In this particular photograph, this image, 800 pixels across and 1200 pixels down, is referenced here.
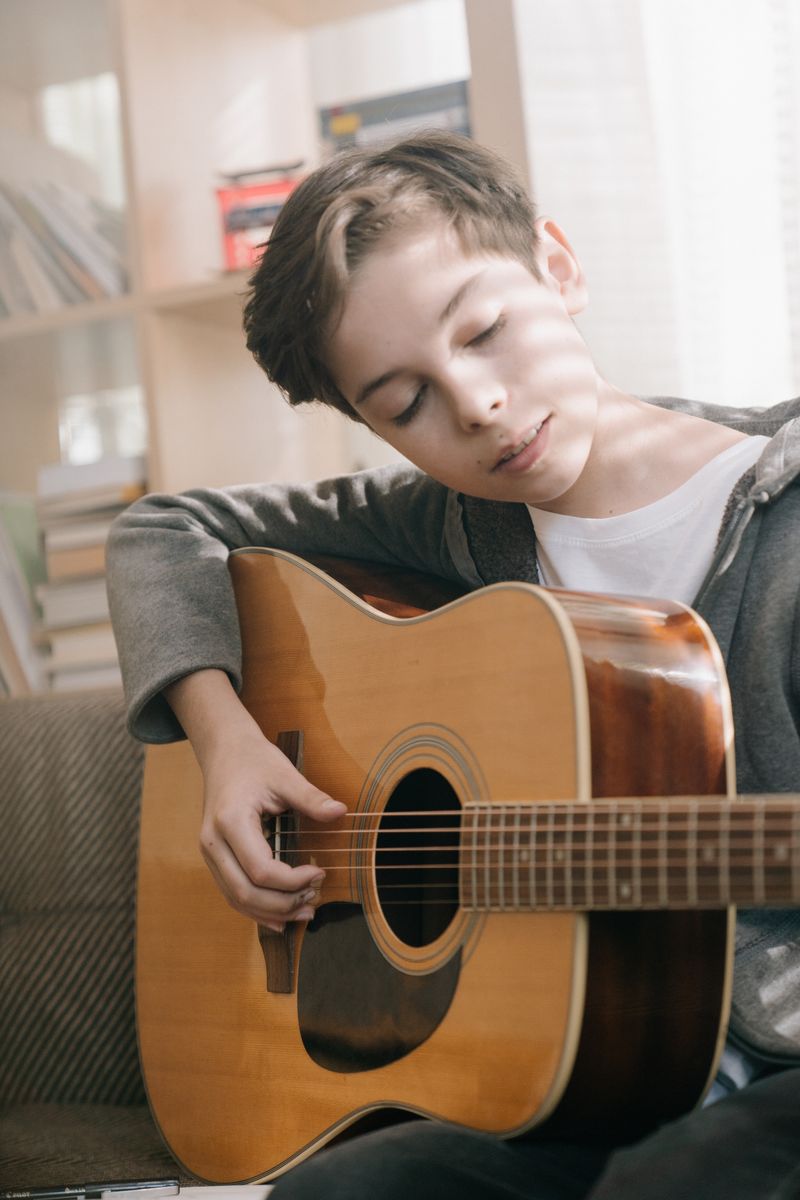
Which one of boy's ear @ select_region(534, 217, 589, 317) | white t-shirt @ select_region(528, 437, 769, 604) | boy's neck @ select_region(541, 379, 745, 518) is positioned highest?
boy's ear @ select_region(534, 217, 589, 317)

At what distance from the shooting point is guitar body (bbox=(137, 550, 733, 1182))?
0.77 m

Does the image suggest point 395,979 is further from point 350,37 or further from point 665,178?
point 350,37

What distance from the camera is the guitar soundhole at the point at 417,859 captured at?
0.90 m

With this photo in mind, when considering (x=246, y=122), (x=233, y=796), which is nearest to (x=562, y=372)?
(x=233, y=796)

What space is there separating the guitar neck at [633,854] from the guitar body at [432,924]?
0.02 m

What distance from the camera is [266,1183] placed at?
3.30 ft

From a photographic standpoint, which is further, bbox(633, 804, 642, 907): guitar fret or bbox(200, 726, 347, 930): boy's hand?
bbox(200, 726, 347, 930): boy's hand

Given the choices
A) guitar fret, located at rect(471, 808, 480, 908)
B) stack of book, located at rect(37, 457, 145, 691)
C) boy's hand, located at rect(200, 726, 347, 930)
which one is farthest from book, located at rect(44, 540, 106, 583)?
guitar fret, located at rect(471, 808, 480, 908)

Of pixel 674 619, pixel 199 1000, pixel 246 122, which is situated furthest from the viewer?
pixel 246 122

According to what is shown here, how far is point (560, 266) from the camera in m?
1.14

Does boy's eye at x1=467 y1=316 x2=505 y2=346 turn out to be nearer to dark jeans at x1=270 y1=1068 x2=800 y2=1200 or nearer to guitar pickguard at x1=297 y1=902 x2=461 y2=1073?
guitar pickguard at x1=297 y1=902 x2=461 y2=1073

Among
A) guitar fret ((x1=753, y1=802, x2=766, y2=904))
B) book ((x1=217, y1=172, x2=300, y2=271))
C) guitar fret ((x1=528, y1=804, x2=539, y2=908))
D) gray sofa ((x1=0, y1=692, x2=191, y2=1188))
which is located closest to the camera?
guitar fret ((x1=753, y1=802, x2=766, y2=904))

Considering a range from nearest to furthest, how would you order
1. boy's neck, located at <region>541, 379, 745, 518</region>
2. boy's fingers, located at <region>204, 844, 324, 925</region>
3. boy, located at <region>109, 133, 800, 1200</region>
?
1. boy, located at <region>109, 133, 800, 1200</region>
2. boy's fingers, located at <region>204, 844, 324, 925</region>
3. boy's neck, located at <region>541, 379, 745, 518</region>

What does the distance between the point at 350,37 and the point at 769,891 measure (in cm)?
202
